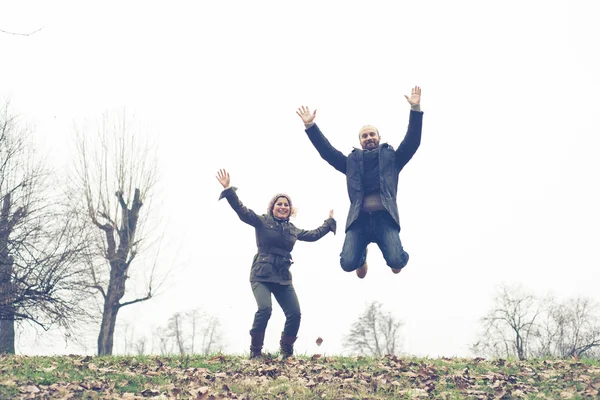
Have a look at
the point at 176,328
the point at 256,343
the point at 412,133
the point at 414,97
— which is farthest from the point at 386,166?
the point at 176,328

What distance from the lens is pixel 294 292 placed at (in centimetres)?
914

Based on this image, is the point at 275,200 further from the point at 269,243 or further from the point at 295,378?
the point at 295,378

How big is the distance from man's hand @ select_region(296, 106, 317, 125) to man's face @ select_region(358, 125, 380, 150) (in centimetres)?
80

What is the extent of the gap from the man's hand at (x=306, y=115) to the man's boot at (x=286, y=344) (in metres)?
3.43

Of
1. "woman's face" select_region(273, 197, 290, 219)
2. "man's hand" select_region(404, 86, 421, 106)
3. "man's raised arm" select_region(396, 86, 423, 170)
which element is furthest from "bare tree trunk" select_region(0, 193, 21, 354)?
"man's hand" select_region(404, 86, 421, 106)

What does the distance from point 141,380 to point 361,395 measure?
2.86 meters

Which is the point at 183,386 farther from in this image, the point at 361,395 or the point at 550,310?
the point at 550,310

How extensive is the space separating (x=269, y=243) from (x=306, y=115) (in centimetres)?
211

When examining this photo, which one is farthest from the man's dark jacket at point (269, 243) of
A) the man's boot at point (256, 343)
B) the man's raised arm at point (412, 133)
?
the man's raised arm at point (412, 133)

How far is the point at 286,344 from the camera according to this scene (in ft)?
29.9

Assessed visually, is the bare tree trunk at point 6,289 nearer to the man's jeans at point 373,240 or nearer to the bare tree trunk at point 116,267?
the bare tree trunk at point 116,267

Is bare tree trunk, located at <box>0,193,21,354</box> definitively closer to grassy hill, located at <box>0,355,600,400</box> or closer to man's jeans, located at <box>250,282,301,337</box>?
grassy hill, located at <box>0,355,600,400</box>

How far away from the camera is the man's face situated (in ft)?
28.1

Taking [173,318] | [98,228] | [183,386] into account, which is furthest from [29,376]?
[173,318]
